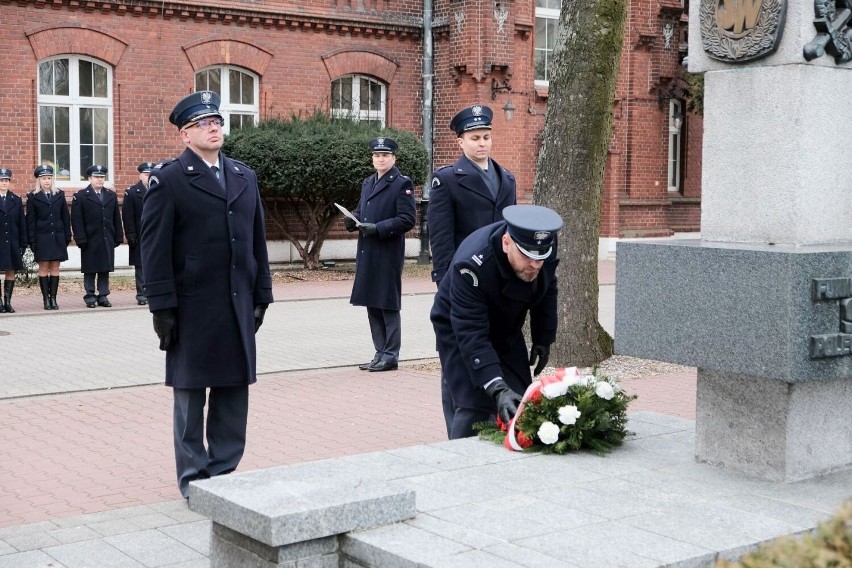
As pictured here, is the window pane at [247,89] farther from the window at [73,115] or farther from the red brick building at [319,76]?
the window at [73,115]

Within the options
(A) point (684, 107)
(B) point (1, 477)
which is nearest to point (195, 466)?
(B) point (1, 477)

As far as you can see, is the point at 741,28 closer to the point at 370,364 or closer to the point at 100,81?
the point at 370,364

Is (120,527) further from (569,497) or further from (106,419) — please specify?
(106,419)

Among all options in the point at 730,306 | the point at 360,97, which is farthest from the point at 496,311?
the point at 360,97

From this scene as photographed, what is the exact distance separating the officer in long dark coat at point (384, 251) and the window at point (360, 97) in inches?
508

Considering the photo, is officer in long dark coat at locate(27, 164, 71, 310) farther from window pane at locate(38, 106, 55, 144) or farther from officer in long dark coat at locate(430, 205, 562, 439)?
officer in long dark coat at locate(430, 205, 562, 439)

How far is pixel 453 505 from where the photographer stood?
4.56 m

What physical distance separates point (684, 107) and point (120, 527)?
24431 millimetres

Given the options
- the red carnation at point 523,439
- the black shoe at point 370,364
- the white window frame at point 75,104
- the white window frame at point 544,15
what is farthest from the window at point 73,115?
the red carnation at point 523,439

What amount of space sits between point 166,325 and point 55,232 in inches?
443

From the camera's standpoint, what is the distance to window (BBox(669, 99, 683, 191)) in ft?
A: 92.5

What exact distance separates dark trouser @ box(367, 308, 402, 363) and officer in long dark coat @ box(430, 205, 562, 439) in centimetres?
479

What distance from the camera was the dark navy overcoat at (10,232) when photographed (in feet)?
52.9

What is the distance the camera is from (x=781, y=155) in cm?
523
